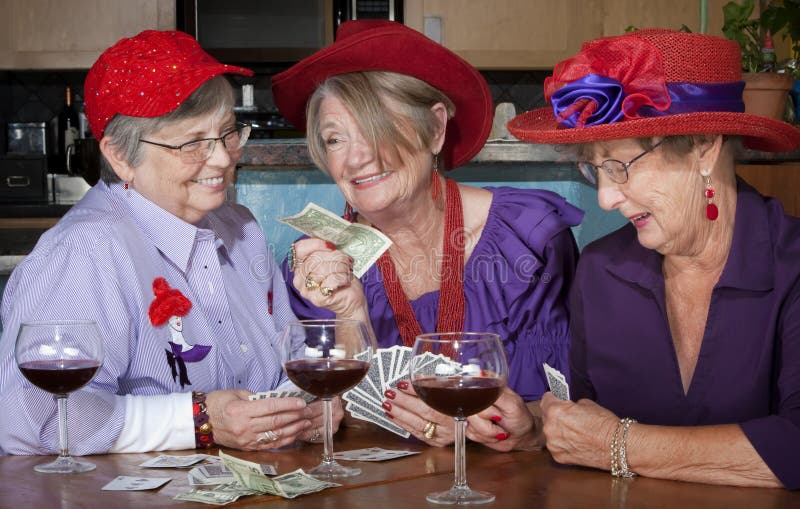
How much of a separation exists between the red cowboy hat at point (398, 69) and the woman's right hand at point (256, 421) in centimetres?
88

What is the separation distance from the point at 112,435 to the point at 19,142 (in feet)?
14.6

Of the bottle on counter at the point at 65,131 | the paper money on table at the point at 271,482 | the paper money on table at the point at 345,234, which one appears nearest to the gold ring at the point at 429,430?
the paper money on table at the point at 271,482

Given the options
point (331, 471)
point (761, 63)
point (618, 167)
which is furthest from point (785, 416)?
point (761, 63)

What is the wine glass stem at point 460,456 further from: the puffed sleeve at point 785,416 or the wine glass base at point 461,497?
the puffed sleeve at point 785,416

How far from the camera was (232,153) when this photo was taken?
7.68 ft

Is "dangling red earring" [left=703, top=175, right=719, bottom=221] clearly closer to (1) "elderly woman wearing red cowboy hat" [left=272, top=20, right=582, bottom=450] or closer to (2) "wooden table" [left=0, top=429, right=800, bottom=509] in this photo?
(2) "wooden table" [left=0, top=429, right=800, bottom=509]

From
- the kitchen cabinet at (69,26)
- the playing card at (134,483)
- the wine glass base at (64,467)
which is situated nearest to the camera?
the playing card at (134,483)

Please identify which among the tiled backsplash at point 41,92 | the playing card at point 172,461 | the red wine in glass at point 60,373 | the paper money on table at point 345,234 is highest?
the tiled backsplash at point 41,92

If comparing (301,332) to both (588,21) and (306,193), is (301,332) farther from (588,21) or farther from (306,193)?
(588,21)

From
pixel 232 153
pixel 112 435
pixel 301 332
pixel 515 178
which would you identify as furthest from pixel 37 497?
pixel 515 178

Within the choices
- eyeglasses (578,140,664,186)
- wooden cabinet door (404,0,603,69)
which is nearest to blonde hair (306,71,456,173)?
eyeglasses (578,140,664,186)

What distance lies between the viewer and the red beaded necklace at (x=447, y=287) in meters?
2.55

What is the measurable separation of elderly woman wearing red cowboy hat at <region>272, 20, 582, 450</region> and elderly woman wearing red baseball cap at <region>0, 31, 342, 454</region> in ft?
0.69

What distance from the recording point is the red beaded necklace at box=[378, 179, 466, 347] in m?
2.55
